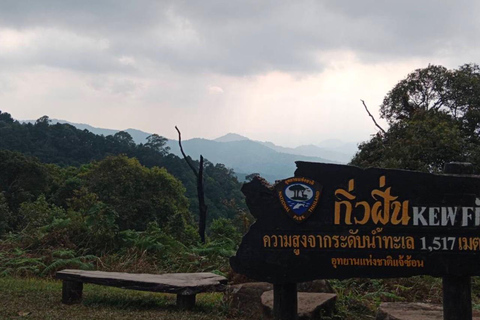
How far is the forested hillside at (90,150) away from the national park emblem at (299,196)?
154 feet

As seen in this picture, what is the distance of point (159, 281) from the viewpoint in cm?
596

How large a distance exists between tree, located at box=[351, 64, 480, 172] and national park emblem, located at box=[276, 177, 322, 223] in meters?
11.2

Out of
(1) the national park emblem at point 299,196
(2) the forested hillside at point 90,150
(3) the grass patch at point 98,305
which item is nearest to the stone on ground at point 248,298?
(3) the grass patch at point 98,305

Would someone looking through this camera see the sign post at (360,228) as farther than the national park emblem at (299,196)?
No

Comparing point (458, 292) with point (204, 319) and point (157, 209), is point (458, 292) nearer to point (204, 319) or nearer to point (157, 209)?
point (204, 319)

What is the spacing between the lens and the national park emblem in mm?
4906

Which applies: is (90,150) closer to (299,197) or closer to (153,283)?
(153,283)

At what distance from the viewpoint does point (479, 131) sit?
2108 centimetres

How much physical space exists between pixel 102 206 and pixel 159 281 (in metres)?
4.13

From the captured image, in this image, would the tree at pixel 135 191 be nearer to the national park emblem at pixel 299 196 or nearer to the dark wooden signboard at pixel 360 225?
the dark wooden signboard at pixel 360 225

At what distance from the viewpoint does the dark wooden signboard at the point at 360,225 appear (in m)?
4.56

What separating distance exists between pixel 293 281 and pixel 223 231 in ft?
18.4

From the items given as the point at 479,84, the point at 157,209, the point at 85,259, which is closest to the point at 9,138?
the point at 157,209

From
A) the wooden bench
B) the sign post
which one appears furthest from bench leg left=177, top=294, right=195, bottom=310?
the sign post
